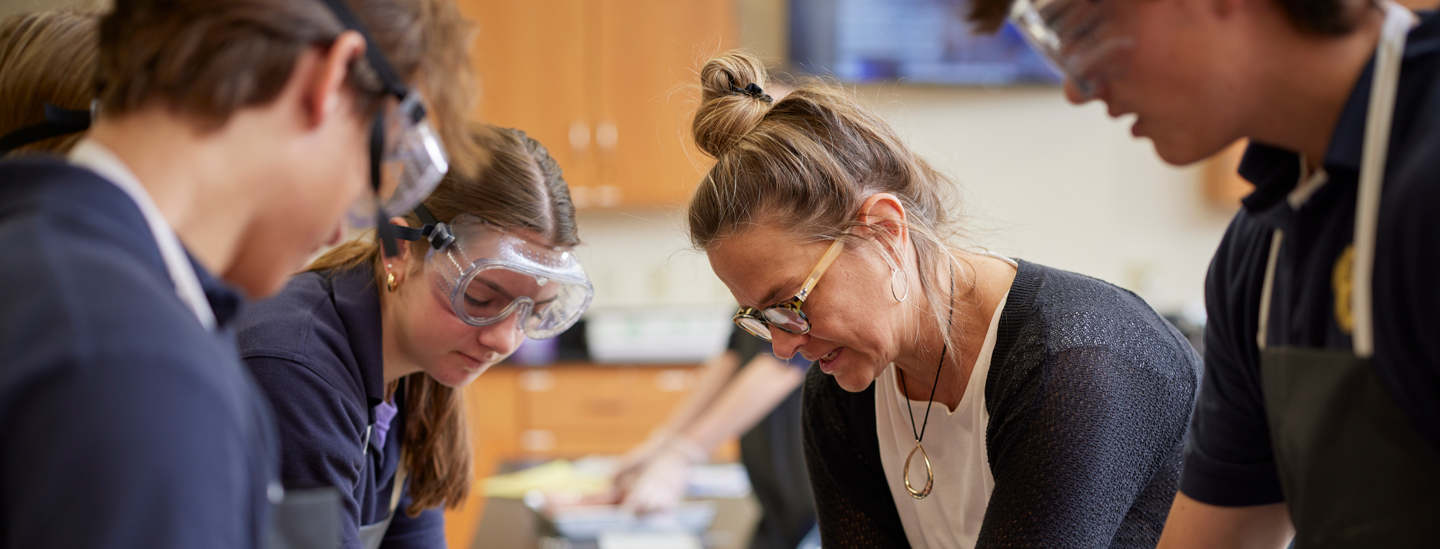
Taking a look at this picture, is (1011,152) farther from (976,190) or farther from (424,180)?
(424,180)

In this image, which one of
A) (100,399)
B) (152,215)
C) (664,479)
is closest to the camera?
(100,399)

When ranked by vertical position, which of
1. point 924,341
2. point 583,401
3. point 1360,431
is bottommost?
point 583,401

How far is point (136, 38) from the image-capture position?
0.83 metres

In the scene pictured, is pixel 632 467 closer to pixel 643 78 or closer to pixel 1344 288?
pixel 1344 288

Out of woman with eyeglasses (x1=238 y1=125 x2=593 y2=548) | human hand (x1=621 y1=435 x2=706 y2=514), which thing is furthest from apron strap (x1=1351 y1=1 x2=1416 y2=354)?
human hand (x1=621 y1=435 x2=706 y2=514)

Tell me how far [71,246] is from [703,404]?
7.95ft

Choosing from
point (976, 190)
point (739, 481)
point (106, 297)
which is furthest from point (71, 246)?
point (976, 190)

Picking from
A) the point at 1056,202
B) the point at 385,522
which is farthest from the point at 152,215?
the point at 1056,202

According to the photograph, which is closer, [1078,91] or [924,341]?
[1078,91]

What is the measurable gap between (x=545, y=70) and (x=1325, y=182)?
389cm

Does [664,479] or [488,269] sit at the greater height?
[488,269]

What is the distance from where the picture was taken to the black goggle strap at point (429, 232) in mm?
1527

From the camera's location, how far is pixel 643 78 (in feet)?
14.7

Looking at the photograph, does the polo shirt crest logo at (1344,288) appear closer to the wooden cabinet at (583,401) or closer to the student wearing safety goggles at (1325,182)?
the student wearing safety goggles at (1325,182)
